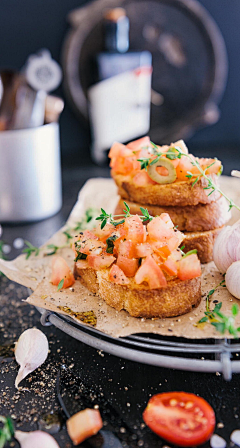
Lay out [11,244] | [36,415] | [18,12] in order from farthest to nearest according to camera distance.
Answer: [18,12] < [11,244] < [36,415]

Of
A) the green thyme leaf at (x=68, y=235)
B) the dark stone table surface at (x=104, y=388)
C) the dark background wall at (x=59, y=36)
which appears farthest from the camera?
the dark background wall at (x=59, y=36)

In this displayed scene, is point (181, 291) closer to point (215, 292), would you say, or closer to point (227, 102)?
point (215, 292)

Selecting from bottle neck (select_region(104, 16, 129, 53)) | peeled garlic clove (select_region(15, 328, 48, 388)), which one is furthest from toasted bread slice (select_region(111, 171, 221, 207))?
bottle neck (select_region(104, 16, 129, 53))

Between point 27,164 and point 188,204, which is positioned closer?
point 188,204

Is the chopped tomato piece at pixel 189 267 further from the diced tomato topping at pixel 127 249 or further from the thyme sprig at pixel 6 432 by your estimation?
the thyme sprig at pixel 6 432

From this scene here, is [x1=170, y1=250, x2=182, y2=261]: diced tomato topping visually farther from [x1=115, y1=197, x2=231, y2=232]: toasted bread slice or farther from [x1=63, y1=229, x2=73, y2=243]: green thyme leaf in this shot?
[x1=63, y1=229, x2=73, y2=243]: green thyme leaf

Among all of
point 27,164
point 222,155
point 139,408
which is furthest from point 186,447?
point 222,155

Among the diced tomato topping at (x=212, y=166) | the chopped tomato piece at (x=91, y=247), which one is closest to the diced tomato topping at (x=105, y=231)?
the chopped tomato piece at (x=91, y=247)
